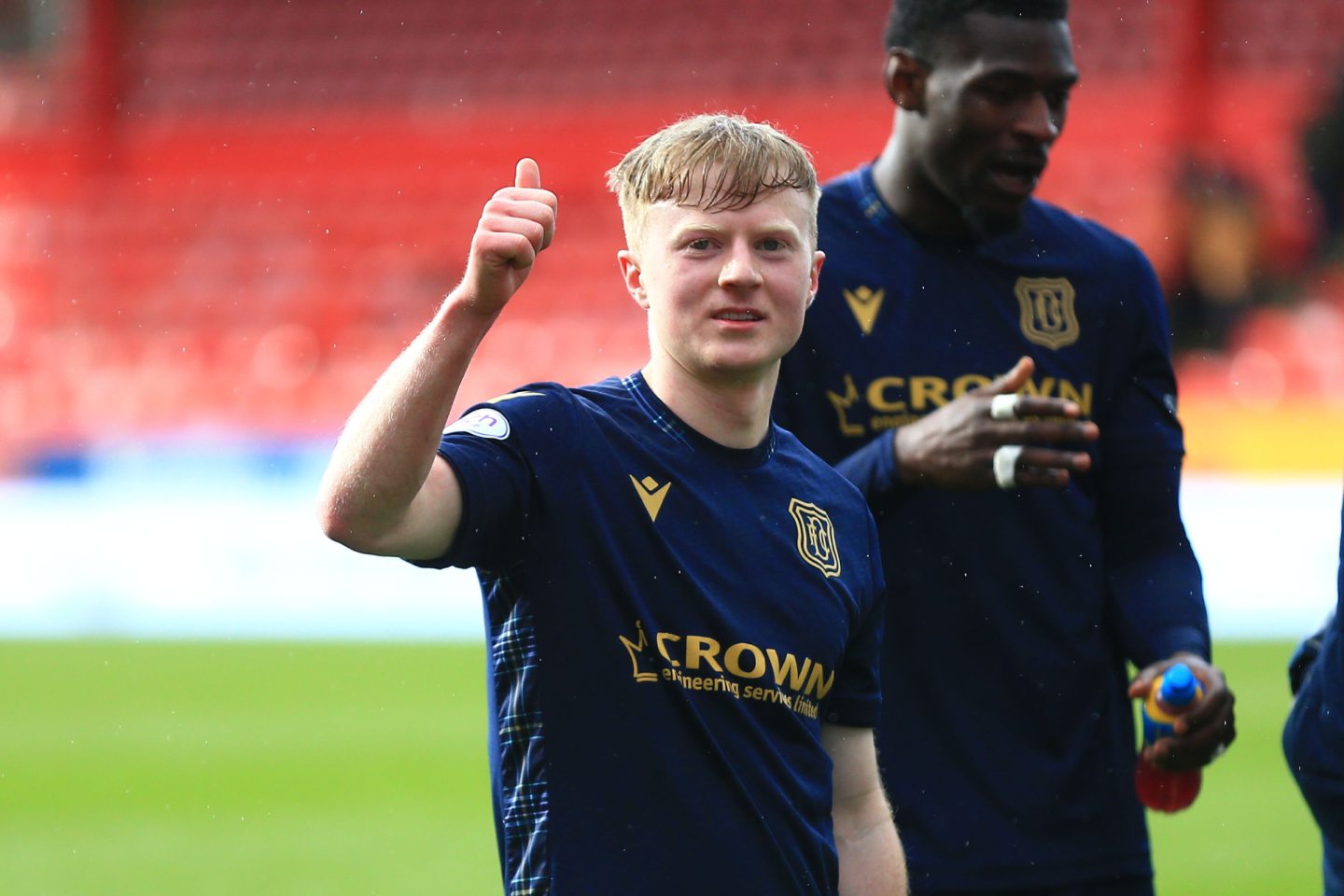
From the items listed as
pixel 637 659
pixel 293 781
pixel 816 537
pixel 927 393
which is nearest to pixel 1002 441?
pixel 927 393

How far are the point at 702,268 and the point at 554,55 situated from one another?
19252 mm

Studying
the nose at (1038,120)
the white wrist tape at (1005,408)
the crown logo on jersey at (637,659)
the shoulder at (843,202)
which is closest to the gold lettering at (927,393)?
the white wrist tape at (1005,408)

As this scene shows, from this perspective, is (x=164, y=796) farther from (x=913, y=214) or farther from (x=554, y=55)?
(x=554, y=55)

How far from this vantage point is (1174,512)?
3285mm

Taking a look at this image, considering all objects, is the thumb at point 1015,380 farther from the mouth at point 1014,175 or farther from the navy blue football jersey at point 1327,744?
the navy blue football jersey at point 1327,744

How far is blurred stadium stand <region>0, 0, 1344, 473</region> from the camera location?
1731 cm

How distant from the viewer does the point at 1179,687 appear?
119 inches

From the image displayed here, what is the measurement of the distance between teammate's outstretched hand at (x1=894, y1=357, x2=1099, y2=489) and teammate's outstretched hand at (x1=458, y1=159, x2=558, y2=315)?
44.2 inches

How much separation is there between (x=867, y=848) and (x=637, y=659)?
55cm

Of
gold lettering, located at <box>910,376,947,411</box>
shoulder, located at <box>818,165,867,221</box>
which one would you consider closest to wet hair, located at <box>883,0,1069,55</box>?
shoulder, located at <box>818,165,867,221</box>

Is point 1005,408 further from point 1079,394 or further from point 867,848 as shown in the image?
point 867,848

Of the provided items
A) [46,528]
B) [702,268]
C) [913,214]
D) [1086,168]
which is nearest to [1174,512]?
[913,214]

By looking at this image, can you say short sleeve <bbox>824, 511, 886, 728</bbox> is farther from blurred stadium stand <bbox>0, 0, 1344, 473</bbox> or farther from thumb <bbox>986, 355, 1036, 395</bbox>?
blurred stadium stand <bbox>0, 0, 1344, 473</bbox>

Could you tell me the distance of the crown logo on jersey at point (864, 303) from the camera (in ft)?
10.7
